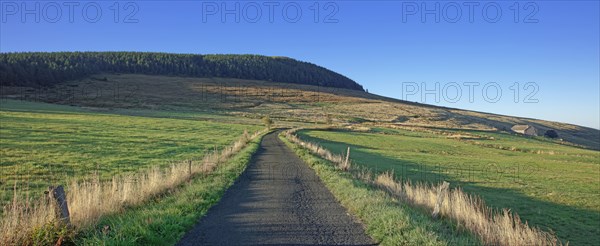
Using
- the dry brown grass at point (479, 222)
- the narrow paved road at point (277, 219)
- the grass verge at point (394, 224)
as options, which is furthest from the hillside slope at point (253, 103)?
the grass verge at point (394, 224)

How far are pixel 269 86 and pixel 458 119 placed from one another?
8767 centimetres

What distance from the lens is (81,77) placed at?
16275cm

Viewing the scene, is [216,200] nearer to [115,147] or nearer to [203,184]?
[203,184]

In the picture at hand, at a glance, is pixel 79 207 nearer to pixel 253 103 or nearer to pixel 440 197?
pixel 440 197

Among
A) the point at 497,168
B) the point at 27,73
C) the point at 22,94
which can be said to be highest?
the point at 27,73

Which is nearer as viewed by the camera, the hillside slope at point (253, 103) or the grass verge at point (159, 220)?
the grass verge at point (159, 220)

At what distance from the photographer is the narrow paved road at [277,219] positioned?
8484 mm

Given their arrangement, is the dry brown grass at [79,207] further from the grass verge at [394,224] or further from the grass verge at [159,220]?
the grass verge at [394,224]

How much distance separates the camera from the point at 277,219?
1029cm

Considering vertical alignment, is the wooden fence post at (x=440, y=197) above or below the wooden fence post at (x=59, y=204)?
below

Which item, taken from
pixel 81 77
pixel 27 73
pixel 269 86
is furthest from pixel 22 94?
pixel 269 86

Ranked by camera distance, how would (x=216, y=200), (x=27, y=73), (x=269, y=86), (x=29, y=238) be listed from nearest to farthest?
1. (x=29, y=238)
2. (x=216, y=200)
3. (x=27, y=73)
4. (x=269, y=86)

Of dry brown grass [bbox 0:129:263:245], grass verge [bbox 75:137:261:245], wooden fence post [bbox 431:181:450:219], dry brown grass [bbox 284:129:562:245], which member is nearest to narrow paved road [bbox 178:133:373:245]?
grass verge [bbox 75:137:261:245]

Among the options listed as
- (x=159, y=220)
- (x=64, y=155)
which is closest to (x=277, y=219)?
(x=159, y=220)
